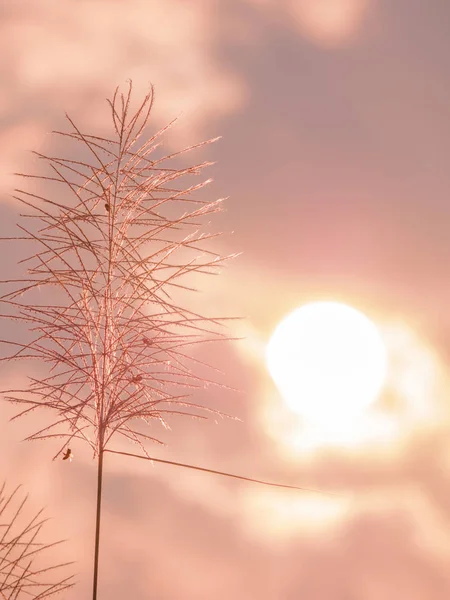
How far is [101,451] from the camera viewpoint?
298cm

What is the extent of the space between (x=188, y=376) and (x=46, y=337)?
2.40 feet

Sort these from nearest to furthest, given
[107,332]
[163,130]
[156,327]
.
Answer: [107,332] < [156,327] < [163,130]

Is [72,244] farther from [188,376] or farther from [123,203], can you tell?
[188,376]

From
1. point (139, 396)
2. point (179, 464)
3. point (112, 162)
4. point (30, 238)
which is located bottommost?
point (179, 464)

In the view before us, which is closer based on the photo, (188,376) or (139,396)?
(139,396)

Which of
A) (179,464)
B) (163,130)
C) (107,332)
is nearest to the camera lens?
(179,464)

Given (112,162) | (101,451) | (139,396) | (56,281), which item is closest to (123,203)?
(112,162)

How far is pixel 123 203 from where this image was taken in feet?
11.6

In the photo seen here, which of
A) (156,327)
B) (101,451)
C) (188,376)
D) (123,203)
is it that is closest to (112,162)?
(123,203)

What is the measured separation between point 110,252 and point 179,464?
42.6 inches

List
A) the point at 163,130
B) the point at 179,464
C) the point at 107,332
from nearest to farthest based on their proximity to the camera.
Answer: the point at 179,464, the point at 107,332, the point at 163,130

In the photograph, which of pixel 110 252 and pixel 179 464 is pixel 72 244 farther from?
pixel 179 464

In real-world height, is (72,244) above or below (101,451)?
above

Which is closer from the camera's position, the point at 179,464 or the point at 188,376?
the point at 179,464
